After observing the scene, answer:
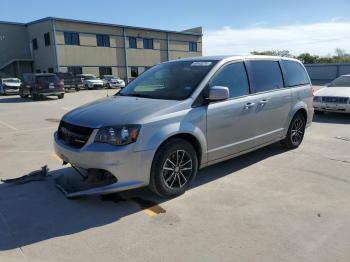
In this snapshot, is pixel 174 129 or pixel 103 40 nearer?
pixel 174 129

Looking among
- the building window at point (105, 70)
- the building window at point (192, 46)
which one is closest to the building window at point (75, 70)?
the building window at point (105, 70)

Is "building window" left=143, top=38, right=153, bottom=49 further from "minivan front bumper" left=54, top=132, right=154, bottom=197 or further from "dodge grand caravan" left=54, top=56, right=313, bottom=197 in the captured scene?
"minivan front bumper" left=54, top=132, right=154, bottom=197

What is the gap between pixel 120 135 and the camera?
4.16 meters

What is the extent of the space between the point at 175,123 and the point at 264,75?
2408 millimetres

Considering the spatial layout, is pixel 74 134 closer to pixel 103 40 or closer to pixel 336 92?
pixel 336 92

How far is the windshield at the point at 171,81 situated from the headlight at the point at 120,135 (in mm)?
943

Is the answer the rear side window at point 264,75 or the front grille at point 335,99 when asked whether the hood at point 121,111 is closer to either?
the rear side window at point 264,75

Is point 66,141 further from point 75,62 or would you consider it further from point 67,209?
point 75,62

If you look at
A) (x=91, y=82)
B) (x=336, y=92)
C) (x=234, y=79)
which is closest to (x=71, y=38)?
(x=91, y=82)

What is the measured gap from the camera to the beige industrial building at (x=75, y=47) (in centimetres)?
3988

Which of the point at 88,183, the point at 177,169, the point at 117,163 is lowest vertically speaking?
the point at 88,183

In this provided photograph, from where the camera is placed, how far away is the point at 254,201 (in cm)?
452

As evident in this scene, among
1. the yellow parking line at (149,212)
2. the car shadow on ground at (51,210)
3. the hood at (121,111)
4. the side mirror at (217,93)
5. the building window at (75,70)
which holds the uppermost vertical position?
the building window at (75,70)

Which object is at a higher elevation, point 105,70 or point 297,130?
point 105,70
